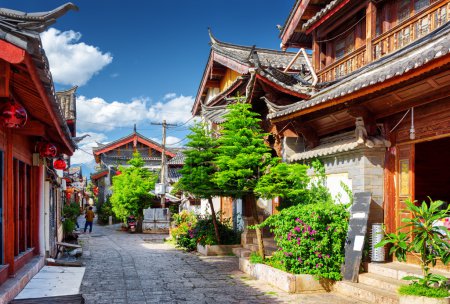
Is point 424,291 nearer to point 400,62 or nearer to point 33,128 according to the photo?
point 400,62

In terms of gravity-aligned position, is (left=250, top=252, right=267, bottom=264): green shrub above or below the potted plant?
below

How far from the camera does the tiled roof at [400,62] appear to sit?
5977 millimetres

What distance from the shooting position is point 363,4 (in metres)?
10.7

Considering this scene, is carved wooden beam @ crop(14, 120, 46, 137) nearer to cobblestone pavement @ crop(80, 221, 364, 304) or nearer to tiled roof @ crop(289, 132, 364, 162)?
cobblestone pavement @ crop(80, 221, 364, 304)

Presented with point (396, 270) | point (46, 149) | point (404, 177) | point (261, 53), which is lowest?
point (396, 270)

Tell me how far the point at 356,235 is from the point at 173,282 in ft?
14.1

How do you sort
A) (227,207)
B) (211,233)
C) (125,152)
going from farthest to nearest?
1. (125,152)
2. (227,207)
3. (211,233)

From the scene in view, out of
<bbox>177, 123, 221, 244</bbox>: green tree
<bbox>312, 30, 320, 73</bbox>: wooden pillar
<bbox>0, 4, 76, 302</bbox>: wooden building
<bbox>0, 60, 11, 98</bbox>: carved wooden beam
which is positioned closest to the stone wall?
<bbox>312, 30, 320, 73</bbox>: wooden pillar

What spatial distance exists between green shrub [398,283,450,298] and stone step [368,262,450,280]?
1424mm

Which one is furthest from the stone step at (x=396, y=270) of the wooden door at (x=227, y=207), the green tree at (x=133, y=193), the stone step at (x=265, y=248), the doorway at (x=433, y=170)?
the green tree at (x=133, y=193)

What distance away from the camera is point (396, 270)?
7.62m

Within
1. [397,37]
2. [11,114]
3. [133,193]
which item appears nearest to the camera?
[11,114]

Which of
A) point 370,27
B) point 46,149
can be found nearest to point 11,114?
point 46,149

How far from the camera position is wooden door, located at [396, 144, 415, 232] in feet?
26.6
